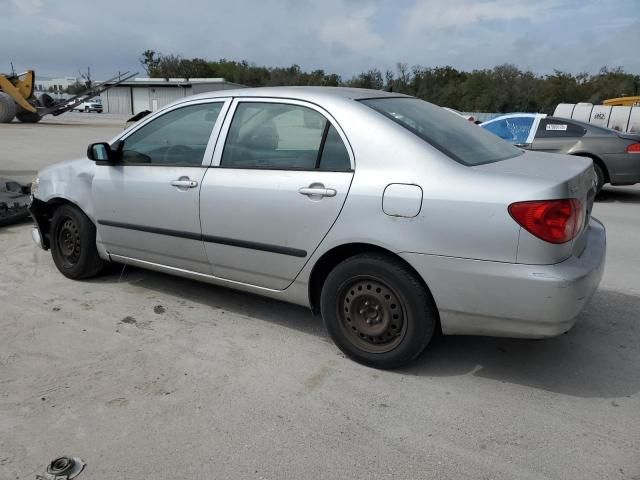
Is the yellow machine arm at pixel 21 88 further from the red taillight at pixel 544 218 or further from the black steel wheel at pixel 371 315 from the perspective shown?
the red taillight at pixel 544 218

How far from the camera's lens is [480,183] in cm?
278

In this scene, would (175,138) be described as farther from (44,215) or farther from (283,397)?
(283,397)

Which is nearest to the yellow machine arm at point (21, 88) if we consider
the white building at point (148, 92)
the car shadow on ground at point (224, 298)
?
the white building at point (148, 92)

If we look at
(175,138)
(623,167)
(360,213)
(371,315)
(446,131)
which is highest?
(446,131)

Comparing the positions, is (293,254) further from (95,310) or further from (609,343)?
(609,343)

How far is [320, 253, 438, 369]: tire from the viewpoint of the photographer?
2980 mm

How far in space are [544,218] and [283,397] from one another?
164 centimetres

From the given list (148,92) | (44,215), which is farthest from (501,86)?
(44,215)

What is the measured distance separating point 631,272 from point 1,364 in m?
5.19

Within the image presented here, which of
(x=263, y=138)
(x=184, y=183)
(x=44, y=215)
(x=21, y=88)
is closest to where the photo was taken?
(x=263, y=138)

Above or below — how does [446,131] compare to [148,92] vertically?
below

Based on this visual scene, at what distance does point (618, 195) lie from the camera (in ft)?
34.0

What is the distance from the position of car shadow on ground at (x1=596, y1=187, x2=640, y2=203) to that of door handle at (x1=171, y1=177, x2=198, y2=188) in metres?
8.33

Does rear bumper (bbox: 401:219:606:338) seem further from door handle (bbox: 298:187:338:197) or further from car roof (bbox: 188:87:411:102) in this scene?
car roof (bbox: 188:87:411:102)
